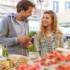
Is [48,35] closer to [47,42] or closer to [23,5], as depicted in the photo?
[47,42]

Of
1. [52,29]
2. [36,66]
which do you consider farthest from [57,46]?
[36,66]

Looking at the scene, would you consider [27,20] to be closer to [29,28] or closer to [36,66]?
[29,28]

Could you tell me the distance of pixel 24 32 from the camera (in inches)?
53.8

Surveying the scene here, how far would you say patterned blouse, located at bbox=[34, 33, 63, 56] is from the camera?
49.8 inches

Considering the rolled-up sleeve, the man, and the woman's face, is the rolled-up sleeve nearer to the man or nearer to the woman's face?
the man

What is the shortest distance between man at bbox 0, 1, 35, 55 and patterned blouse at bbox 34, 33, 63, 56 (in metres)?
0.06

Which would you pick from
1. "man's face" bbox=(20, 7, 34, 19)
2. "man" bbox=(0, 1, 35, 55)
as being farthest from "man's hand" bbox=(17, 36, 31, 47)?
"man's face" bbox=(20, 7, 34, 19)

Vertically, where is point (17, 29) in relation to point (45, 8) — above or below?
below

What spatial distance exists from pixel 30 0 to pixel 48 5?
15cm

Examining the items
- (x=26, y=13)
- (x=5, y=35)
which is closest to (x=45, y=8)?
(x=26, y=13)

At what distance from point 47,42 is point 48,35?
0.13 ft

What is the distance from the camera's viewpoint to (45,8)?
1409 millimetres

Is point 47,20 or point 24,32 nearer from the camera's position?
point 47,20

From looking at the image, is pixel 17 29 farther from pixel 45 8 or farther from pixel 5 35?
pixel 45 8
